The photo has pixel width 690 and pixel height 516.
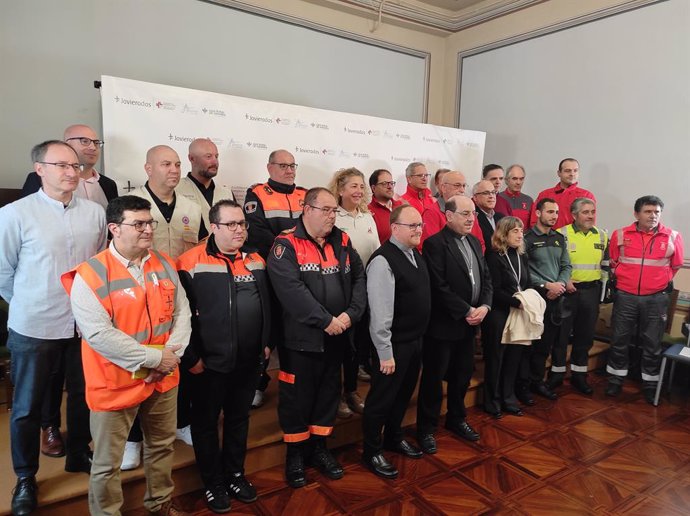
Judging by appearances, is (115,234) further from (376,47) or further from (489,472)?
(376,47)

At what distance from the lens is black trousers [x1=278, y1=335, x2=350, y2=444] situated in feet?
7.70

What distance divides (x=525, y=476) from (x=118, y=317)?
2.22 metres

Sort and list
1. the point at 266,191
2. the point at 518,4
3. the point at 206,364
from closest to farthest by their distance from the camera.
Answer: the point at 206,364, the point at 266,191, the point at 518,4

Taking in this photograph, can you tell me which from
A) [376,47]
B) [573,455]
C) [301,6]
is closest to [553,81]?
[376,47]

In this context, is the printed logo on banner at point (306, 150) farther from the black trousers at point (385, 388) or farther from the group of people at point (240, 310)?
the black trousers at point (385, 388)

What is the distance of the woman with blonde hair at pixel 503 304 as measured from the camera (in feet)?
10.2

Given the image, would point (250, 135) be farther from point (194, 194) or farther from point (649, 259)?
point (649, 259)

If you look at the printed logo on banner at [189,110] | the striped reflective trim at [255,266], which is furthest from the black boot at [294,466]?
the printed logo on banner at [189,110]

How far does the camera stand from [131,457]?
2.23m

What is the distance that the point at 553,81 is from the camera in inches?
195

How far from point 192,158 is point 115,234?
3.34ft

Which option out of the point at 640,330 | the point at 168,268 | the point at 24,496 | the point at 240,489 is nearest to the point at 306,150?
the point at 168,268

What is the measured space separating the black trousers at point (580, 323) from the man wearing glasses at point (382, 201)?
59.2 inches

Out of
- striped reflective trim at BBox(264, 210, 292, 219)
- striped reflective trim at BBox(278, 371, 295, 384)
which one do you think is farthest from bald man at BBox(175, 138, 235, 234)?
striped reflective trim at BBox(278, 371, 295, 384)
